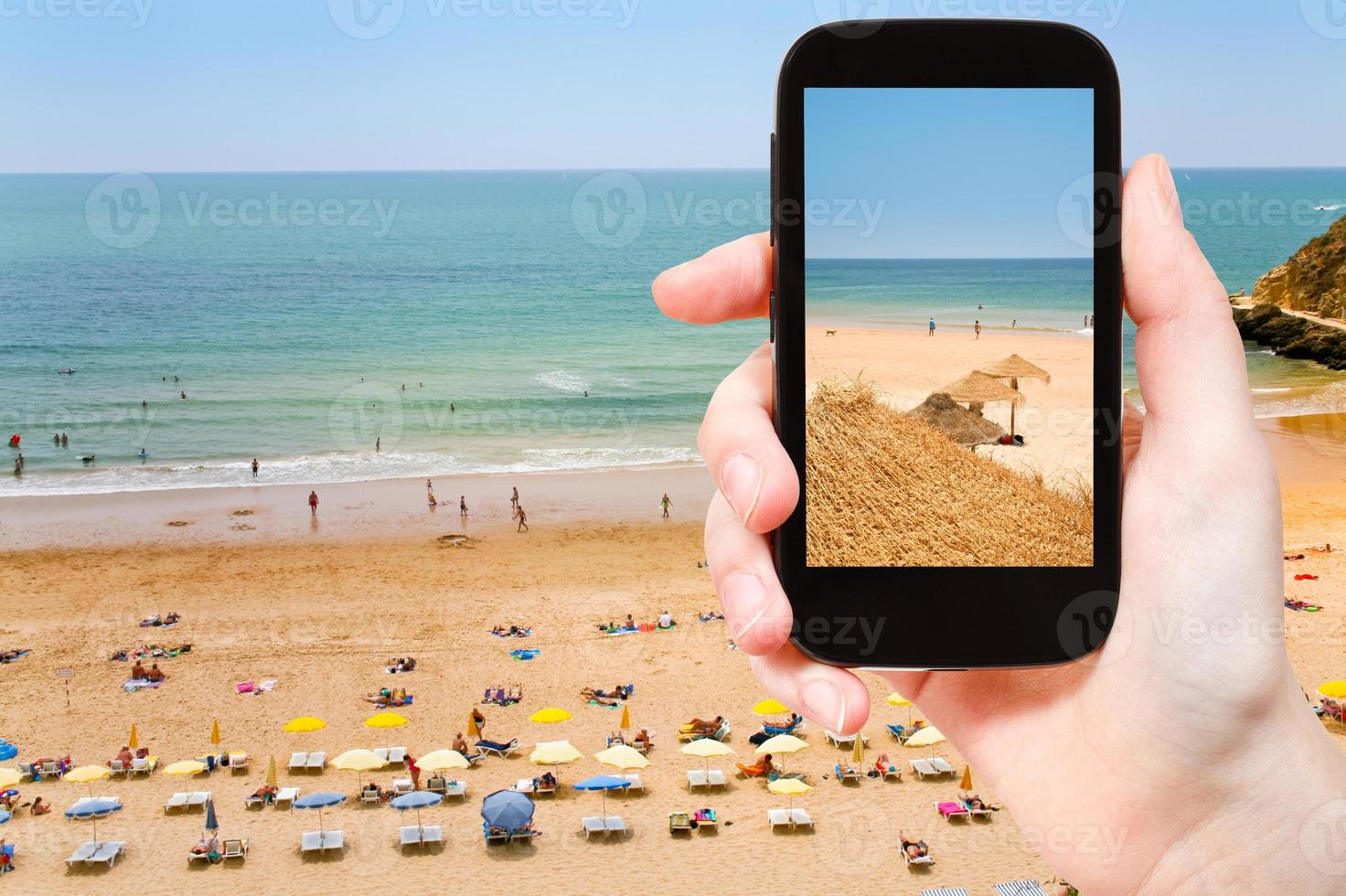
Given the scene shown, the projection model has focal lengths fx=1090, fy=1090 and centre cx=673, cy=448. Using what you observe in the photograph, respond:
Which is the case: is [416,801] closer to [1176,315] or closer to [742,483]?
[742,483]

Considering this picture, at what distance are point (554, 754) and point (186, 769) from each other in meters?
6.35

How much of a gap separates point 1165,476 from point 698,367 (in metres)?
56.7

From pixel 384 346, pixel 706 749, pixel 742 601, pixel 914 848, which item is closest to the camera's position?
pixel 742 601

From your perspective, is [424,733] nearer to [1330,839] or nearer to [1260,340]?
[1330,839]

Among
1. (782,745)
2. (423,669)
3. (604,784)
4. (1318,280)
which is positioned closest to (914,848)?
(782,745)

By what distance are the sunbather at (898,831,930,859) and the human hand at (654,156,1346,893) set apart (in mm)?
13257

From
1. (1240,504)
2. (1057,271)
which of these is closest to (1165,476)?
(1240,504)

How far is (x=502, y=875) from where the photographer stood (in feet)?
51.6

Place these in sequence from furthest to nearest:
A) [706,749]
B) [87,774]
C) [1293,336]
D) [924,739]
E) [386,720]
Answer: [1293,336], [386,720], [924,739], [706,749], [87,774]

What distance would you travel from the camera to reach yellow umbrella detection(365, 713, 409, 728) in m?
20.0

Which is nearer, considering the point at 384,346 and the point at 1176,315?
the point at 1176,315

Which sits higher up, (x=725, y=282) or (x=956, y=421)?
(x=725, y=282)

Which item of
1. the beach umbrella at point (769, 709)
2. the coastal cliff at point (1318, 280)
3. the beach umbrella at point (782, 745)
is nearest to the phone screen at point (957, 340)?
the beach umbrella at point (782, 745)

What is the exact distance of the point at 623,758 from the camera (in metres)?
18.1
